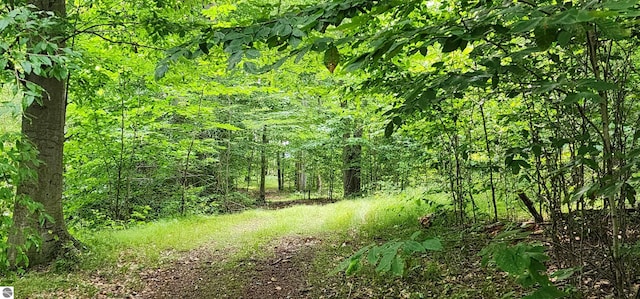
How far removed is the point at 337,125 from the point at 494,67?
1137 cm

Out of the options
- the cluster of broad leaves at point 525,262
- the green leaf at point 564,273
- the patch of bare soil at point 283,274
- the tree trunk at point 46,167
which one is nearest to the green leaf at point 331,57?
the cluster of broad leaves at point 525,262

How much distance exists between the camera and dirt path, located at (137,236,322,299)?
15.4 feet

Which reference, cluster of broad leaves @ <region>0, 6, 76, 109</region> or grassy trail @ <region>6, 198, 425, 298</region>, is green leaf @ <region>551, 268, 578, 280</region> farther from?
grassy trail @ <region>6, 198, 425, 298</region>

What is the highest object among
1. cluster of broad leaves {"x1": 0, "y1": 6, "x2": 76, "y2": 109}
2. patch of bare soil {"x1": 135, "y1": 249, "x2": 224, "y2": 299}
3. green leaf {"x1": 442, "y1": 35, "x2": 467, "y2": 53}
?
cluster of broad leaves {"x1": 0, "y1": 6, "x2": 76, "y2": 109}

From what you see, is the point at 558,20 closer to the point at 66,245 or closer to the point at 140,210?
the point at 66,245

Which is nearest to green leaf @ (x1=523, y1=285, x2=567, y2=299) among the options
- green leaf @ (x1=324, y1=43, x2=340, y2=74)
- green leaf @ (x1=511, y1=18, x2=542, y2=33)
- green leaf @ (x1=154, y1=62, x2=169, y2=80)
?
green leaf @ (x1=511, y1=18, x2=542, y2=33)

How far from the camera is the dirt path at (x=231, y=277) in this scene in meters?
4.69

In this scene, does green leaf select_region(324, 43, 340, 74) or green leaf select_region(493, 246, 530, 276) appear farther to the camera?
green leaf select_region(324, 43, 340, 74)

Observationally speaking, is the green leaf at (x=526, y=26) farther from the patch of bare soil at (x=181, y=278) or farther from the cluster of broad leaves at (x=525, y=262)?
the patch of bare soil at (x=181, y=278)

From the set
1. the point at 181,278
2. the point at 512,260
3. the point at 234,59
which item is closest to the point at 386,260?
the point at 512,260

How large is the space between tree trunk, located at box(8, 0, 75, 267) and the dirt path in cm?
147

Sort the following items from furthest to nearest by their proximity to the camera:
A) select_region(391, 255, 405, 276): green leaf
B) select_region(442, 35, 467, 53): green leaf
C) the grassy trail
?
1. the grassy trail
2. select_region(442, 35, 467, 53): green leaf
3. select_region(391, 255, 405, 276): green leaf

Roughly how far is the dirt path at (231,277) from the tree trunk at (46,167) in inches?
57.8

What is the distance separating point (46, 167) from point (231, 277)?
2935mm
